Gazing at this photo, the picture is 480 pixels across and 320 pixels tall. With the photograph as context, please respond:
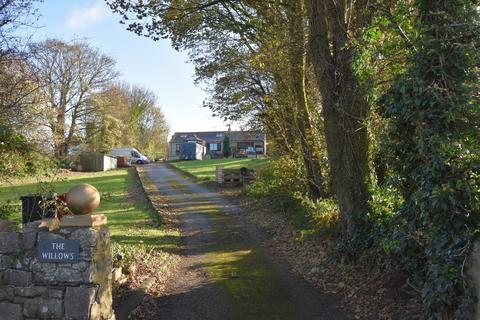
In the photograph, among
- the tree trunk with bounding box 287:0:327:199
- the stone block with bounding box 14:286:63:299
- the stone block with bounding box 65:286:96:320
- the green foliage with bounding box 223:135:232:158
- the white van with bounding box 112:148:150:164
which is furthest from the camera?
the green foliage with bounding box 223:135:232:158

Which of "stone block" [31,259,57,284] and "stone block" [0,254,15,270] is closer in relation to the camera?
"stone block" [31,259,57,284]

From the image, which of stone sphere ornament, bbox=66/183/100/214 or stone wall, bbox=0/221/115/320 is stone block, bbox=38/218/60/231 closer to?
stone wall, bbox=0/221/115/320

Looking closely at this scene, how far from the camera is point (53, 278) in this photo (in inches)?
241

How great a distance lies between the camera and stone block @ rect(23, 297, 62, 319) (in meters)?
6.10

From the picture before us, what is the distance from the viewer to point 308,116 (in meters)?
14.7

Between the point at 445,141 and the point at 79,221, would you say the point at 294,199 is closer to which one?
the point at 79,221

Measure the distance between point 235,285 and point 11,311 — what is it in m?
3.97

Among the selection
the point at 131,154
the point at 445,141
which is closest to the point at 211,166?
the point at 131,154

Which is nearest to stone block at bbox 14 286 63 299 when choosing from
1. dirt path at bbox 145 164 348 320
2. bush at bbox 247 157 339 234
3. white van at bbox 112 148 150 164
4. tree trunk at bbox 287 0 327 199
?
dirt path at bbox 145 164 348 320

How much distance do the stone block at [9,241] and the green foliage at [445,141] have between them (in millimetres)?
4948

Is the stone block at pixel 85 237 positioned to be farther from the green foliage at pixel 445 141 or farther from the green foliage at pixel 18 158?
the green foliage at pixel 18 158

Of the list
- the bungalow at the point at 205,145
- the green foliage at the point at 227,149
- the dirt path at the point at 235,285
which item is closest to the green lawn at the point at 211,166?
the dirt path at the point at 235,285

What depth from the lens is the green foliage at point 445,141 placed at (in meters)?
5.15

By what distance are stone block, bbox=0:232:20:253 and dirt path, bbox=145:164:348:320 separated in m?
2.46
